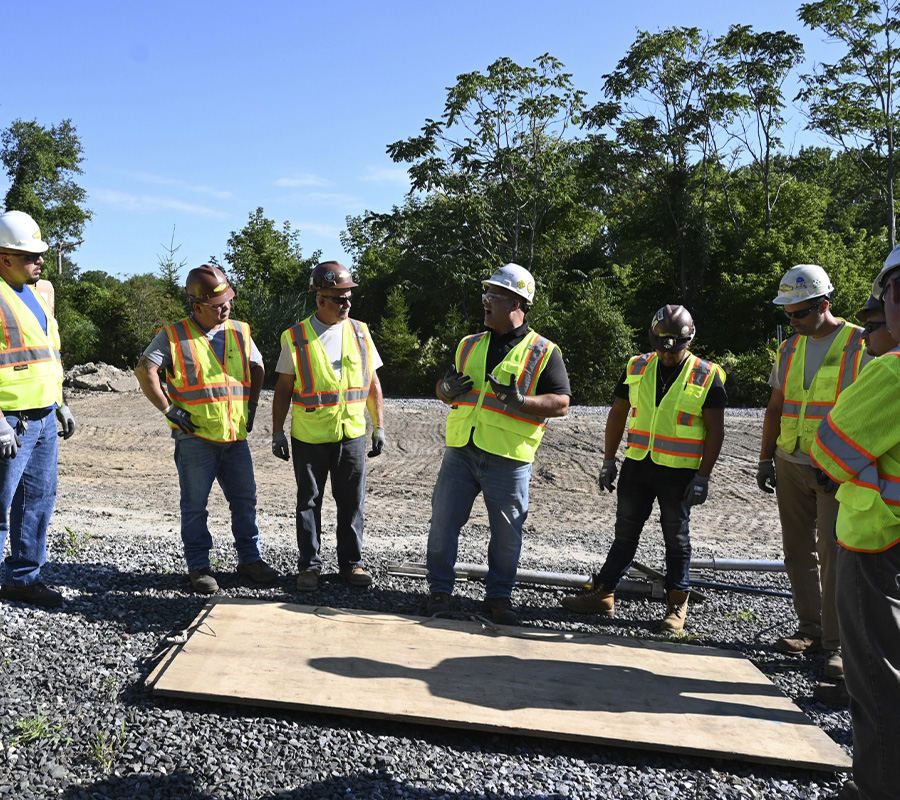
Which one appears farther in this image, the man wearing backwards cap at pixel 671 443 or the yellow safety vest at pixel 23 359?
the man wearing backwards cap at pixel 671 443

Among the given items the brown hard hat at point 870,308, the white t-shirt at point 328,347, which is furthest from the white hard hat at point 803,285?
the white t-shirt at point 328,347

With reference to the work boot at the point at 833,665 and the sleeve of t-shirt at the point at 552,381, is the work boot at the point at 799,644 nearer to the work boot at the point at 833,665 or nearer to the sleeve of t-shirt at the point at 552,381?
the work boot at the point at 833,665

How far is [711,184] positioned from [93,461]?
82.6 ft

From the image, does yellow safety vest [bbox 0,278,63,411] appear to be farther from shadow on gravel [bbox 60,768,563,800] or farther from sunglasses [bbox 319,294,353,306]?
shadow on gravel [bbox 60,768,563,800]

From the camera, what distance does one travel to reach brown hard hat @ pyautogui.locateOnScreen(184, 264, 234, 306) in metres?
5.29

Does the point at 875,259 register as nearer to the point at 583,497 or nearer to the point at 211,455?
the point at 583,497

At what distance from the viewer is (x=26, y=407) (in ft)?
15.3

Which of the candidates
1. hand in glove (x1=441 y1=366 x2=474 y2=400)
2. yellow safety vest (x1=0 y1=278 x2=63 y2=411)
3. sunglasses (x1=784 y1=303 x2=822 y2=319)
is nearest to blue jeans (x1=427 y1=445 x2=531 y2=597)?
hand in glove (x1=441 y1=366 x2=474 y2=400)

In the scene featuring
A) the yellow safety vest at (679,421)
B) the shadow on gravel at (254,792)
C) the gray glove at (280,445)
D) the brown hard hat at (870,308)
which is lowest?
the shadow on gravel at (254,792)

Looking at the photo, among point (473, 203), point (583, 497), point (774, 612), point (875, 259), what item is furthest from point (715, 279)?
point (774, 612)

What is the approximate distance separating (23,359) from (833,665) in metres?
4.84

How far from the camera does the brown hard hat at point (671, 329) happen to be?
5117 millimetres

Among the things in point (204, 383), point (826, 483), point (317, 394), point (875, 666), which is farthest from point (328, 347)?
point (875, 666)

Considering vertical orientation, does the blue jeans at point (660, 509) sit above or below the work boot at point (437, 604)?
above
